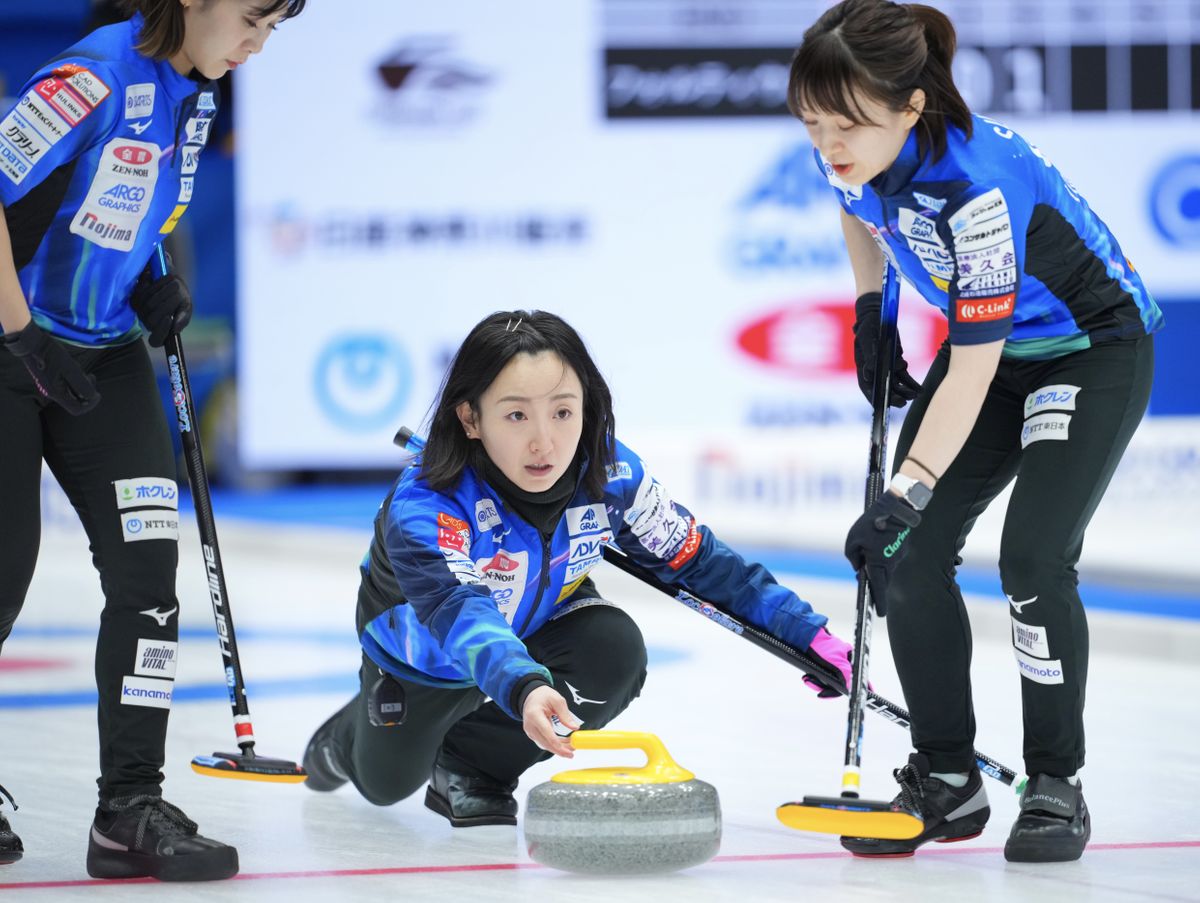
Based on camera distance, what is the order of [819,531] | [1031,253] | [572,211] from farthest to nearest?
[572,211], [819,531], [1031,253]

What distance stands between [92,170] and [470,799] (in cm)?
118

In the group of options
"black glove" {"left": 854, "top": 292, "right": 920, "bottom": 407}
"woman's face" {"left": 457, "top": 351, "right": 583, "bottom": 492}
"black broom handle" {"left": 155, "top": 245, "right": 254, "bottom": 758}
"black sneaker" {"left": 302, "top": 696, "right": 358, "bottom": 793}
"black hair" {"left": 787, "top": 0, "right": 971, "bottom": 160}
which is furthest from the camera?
"black sneaker" {"left": 302, "top": 696, "right": 358, "bottom": 793}

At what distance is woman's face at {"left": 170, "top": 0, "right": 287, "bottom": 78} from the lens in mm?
2658

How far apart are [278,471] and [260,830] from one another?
6.85m

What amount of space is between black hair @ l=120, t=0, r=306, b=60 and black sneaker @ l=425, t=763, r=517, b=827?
1.27 meters

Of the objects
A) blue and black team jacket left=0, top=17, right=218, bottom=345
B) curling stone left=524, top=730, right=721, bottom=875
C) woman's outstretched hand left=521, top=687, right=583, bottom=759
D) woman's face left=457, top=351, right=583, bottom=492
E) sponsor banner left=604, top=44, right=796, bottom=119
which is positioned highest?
sponsor banner left=604, top=44, right=796, bottom=119

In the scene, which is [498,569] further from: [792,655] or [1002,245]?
[1002,245]

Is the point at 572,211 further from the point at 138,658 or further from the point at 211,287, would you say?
the point at 138,658

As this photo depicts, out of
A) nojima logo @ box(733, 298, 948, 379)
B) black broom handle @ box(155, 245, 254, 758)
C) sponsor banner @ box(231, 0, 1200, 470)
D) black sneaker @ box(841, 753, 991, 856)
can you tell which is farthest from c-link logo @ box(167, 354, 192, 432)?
nojima logo @ box(733, 298, 948, 379)

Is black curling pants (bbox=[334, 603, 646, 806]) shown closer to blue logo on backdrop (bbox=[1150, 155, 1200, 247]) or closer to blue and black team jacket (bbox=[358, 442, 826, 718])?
blue and black team jacket (bbox=[358, 442, 826, 718])

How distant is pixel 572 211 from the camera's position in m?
8.94

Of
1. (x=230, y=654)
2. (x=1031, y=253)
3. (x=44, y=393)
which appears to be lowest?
(x=230, y=654)

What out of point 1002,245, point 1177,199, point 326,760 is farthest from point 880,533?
point 1177,199

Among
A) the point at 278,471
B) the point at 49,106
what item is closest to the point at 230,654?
the point at 49,106
